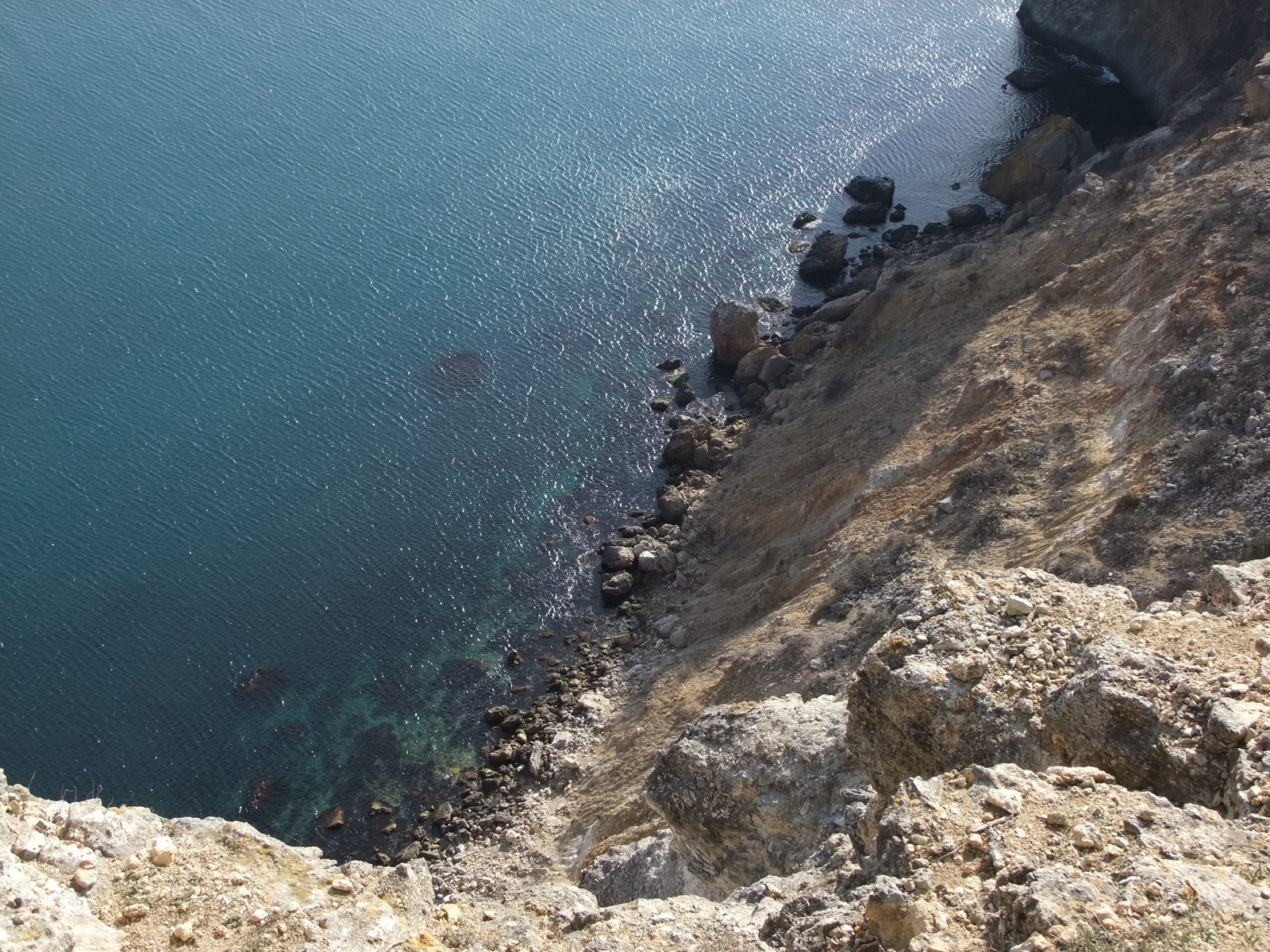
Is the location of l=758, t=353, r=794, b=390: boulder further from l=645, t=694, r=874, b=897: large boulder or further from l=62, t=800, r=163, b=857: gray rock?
l=62, t=800, r=163, b=857: gray rock

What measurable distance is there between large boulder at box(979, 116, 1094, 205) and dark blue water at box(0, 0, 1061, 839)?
4402 millimetres

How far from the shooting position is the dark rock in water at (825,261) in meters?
68.8

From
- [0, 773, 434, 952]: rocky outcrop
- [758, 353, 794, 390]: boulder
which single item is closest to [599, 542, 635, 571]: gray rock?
[758, 353, 794, 390]: boulder

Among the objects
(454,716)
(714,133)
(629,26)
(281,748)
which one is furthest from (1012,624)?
(629,26)

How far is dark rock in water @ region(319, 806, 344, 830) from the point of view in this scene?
42719 millimetres

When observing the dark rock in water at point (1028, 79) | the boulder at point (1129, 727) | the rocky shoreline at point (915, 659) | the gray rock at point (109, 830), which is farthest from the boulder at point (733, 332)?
the gray rock at point (109, 830)

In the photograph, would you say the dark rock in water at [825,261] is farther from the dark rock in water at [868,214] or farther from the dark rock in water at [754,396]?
the dark rock in water at [754,396]

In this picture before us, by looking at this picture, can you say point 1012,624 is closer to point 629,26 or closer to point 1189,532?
point 1189,532

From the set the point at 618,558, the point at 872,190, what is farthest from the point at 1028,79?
the point at 618,558

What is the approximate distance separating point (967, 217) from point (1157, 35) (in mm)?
25969

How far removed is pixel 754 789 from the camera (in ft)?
93.4

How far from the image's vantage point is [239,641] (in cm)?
4966

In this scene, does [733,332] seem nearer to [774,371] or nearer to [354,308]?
[774,371]

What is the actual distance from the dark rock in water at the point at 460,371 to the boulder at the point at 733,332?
13.2 m
